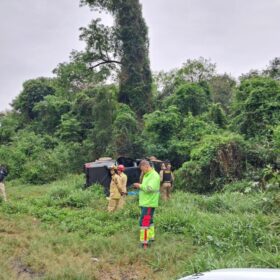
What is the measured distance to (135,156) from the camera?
18781 millimetres

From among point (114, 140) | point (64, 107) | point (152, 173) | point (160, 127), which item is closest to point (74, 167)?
point (114, 140)

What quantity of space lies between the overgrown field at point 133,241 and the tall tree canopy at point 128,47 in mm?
13440

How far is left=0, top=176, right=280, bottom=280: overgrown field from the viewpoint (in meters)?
6.00

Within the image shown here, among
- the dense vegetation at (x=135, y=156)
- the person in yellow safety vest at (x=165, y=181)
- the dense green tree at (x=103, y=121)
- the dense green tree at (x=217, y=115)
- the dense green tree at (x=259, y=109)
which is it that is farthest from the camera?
the dense green tree at (x=217, y=115)

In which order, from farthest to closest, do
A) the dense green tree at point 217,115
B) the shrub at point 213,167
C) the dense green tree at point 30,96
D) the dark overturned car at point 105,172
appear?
the dense green tree at point 30,96 → the dense green tree at point 217,115 → the shrub at point 213,167 → the dark overturned car at point 105,172

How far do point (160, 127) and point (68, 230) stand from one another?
408 inches

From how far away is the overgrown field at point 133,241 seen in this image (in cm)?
600

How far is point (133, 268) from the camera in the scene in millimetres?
6363

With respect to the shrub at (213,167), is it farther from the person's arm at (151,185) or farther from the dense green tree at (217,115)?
the person's arm at (151,185)

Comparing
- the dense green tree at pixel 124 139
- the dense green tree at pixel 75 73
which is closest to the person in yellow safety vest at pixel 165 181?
the dense green tree at pixel 124 139

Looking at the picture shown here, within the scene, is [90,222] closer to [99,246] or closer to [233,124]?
[99,246]

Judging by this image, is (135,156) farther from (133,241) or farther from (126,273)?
(126,273)

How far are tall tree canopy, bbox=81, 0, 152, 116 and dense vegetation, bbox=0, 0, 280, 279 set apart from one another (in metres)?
0.06

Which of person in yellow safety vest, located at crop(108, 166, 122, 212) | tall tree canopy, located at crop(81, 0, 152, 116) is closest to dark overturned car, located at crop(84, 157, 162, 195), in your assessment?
person in yellow safety vest, located at crop(108, 166, 122, 212)
